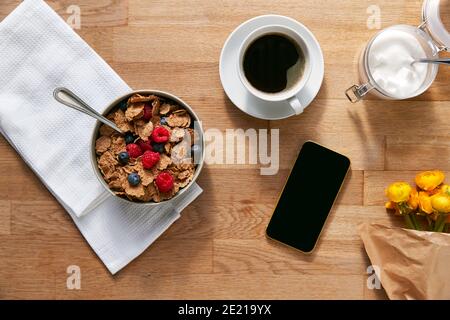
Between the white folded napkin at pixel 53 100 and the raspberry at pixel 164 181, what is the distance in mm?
101

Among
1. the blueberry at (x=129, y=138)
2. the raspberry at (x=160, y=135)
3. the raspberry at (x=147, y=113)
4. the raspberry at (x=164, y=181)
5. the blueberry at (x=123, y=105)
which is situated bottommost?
the raspberry at (x=164, y=181)

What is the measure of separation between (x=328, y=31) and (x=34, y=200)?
2.02ft

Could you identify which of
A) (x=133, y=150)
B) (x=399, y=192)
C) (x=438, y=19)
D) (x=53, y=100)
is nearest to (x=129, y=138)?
(x=133, y=150)

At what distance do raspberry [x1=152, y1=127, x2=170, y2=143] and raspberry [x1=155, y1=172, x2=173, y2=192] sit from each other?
0.05 metres

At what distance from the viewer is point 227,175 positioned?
0.85 metres

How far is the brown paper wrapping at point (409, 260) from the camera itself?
801 millimetres

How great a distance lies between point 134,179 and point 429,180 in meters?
0.51

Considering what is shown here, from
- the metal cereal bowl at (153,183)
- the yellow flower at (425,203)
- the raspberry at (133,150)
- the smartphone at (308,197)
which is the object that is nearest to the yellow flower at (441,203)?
the yellow flower at (425,203)

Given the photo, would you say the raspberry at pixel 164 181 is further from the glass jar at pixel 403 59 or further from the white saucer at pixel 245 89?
the glass jar at pixel 403 59

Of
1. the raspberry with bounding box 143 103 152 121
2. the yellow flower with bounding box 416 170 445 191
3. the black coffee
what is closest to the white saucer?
the black coffee

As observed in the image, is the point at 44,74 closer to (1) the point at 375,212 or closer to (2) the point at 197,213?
(2) the point at 197,213

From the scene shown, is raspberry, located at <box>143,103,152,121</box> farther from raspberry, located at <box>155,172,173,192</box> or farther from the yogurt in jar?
the yogurt in jar

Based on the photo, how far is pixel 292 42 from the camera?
779mm
